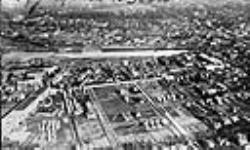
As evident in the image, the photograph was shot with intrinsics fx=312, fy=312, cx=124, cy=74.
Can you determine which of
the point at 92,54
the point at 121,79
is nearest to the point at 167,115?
the point at 121,79

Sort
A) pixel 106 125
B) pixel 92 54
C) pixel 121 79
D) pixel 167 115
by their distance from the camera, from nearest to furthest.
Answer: pixel 106 125
pixel 167 115
pixel 121 79
pixel 92 54

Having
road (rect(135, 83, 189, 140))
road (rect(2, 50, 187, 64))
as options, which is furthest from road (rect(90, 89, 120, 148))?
road (rect(2, 50, 187, 64))

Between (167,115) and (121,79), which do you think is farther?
(121,79)

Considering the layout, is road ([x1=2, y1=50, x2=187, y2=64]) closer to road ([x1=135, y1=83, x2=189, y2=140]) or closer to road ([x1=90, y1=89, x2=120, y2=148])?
road ([x1=135, y1=83, x2=189, y2=140])

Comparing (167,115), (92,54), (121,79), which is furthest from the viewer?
(92,54)

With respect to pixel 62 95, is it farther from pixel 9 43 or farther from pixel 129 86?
pixel 9 43

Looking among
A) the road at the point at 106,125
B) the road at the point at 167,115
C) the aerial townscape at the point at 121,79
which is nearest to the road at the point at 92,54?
the aerial townscape at the point at 121,79

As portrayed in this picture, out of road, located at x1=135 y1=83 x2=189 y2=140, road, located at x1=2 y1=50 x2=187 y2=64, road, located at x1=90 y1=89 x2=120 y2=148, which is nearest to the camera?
road, located at x1=90 y1=89 x2=120 y2=148

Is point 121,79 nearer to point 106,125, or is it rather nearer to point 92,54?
point 92,54

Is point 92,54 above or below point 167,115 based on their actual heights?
above
